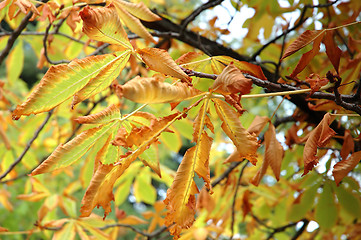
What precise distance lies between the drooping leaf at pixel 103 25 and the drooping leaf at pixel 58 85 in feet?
0.09

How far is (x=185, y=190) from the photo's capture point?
0.42 metres

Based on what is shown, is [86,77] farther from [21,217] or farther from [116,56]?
[21,217]

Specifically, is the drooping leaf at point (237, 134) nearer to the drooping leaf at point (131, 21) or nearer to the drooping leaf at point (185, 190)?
the drooping leaf at point (185, 190)

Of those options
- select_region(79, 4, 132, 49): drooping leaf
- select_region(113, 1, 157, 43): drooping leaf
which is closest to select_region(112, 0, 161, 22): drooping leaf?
select_region(113, 1, 157, 43): drooping leaf

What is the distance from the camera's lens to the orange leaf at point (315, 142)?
43 centimetres

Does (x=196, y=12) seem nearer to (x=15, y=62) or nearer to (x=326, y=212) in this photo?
(x=326, y=212)

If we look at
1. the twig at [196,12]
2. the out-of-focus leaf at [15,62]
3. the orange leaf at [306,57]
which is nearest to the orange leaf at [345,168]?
the orange leaf at [306,57]

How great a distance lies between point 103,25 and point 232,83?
161mm

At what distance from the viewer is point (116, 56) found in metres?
0.42

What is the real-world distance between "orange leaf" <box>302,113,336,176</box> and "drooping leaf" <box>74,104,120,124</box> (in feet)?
0.84

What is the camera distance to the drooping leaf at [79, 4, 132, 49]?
37 cm

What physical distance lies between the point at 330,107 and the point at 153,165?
1.07ft

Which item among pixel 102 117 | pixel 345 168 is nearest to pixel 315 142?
pixel 345 168

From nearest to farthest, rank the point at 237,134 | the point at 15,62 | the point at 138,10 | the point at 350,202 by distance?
the point at 237,134 → the point at 138,10 → the point at 350,202 → the point at 15,62
